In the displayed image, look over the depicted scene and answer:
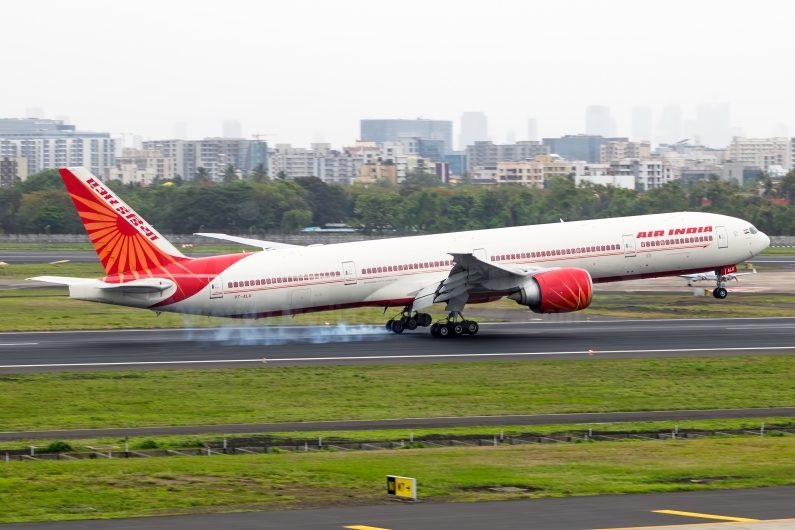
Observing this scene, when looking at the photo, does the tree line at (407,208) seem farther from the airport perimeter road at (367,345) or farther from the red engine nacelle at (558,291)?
the red engine nacelle at (558,291)

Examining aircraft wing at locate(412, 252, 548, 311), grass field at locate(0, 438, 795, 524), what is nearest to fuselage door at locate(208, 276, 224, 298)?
aircraft wing at locate(412, 252, 548, 311)

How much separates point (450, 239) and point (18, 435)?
95.1 feet

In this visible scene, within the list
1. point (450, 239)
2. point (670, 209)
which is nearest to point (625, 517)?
point (450, 239)

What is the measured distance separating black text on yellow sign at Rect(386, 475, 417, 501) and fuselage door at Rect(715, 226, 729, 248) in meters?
39.4

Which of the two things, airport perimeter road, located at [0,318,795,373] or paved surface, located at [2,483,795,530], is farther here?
airport perimeter road, located at [0,318,795,373]

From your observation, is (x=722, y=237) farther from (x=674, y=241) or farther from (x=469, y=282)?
(x=469, y=282)

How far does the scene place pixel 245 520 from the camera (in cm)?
2292

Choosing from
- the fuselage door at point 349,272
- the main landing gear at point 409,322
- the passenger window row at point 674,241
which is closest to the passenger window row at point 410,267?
the fuselage door at point 349,272

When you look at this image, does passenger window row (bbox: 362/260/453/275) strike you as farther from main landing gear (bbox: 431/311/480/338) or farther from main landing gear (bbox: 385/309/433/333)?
main landing gear (bbox: 385/309/433/333)

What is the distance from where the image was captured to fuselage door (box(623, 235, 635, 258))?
58.9m

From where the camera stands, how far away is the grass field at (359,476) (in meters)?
24.8

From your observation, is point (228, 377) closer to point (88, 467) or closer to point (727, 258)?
point (88, 467)

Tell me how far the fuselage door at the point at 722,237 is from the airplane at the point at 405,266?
74mm

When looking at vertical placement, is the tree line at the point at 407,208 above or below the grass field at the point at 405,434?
above
